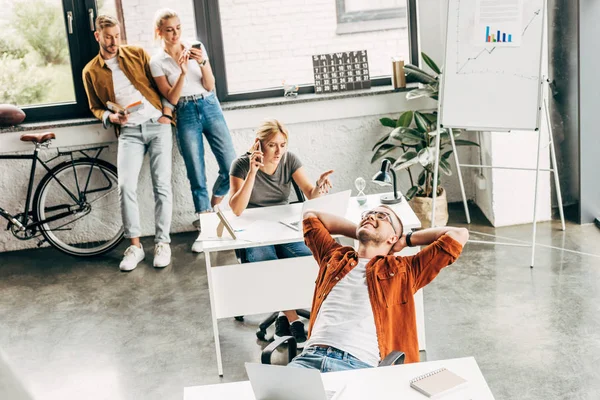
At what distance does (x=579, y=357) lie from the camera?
326 centimetres

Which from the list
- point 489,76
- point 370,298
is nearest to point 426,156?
point 489,76

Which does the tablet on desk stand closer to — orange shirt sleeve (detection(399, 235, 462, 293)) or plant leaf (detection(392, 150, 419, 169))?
orange shirt sleeve (detection(399, 235, 462, 293))

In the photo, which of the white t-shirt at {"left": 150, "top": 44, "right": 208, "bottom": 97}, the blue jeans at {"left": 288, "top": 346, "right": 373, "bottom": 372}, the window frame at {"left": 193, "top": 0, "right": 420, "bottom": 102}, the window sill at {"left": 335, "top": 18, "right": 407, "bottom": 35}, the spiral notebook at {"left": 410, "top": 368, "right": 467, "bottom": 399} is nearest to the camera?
the spiral notebook at {"left": 410, "top": 368, "right": 467, "bottom": 399}

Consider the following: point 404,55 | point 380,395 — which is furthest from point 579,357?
point 404,55

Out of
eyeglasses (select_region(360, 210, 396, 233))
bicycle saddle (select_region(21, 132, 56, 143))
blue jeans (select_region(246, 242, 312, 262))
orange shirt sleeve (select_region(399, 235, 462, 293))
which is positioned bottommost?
blue jeans (select_region(246, 242, 312, 262))

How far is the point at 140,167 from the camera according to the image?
5172 mm

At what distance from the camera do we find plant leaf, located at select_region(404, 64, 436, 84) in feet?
16.8

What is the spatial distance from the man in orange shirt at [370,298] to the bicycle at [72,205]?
310cm

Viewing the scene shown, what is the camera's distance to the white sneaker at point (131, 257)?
16.4ft

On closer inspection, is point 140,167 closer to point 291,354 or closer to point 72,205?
point 72,205

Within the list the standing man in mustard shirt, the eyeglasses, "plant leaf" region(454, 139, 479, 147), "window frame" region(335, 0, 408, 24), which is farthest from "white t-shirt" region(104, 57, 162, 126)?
the eyeglasses

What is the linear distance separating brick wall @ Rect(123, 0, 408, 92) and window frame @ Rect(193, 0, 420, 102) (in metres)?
0.04

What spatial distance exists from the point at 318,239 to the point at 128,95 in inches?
112

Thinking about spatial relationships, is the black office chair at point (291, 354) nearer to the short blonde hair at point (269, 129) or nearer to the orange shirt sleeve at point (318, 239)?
the orange shirt sleeve at point (318, 239)
